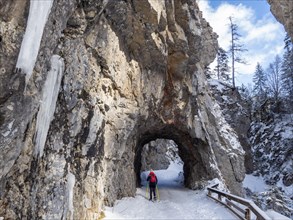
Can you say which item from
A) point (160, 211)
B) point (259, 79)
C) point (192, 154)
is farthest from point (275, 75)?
point (160, 211)

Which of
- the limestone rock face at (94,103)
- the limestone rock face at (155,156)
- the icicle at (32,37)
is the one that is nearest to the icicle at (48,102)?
the limestone rock face at (94,103)

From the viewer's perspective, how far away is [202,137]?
19516 millimetres

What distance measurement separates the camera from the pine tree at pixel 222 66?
47.1m

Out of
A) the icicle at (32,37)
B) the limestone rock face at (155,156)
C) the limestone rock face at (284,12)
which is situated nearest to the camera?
the icicle at (32,37)

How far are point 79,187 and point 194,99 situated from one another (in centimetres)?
1275

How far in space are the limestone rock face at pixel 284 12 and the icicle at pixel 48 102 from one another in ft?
60.2

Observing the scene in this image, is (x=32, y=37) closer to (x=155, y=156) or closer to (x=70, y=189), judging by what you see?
(x=70, y=189)

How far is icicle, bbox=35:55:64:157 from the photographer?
21.4ft

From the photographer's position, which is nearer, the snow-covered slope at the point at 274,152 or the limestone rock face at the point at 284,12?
the limestone rock face at the point at 284,12

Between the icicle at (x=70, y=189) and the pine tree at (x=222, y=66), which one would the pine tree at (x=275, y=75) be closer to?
the pine tree at (x=222, y=66)

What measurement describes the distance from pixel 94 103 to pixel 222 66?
41715mm

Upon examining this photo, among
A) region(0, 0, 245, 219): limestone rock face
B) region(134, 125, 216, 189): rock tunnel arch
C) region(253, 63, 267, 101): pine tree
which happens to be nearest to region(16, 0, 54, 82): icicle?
region(0, 0, 245, 219): limestone rock face

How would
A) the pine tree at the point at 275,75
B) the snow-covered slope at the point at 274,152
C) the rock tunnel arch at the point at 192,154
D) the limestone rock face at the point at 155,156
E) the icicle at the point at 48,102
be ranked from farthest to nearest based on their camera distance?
the pine tree at the point at 275,75 → the limestone rock face at the point at 155,156 → the snow-covered slope at the point at 274,152 → the rock tunnel arch at the point at 192,154 → the icicle at the point at 48,102

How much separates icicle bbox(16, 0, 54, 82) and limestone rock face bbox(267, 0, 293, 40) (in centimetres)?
1881
